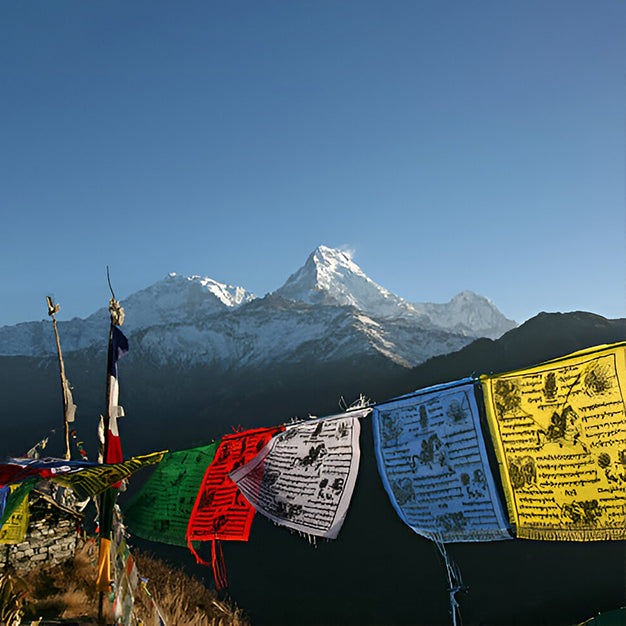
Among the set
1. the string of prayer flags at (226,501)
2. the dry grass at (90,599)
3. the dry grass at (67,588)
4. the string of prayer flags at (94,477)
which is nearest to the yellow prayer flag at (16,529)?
the string of prayer flags at (94,477)

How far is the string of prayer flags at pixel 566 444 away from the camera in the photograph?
3.16m

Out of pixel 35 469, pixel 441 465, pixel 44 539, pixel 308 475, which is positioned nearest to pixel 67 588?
pixel 44 539

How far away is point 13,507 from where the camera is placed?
5387 mm

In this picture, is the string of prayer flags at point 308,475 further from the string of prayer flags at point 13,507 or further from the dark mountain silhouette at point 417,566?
the string of prayer flags at point 13,507

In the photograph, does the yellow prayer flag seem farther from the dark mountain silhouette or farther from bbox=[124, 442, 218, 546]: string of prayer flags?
the dark mountain silhouette

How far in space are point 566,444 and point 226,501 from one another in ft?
13.0

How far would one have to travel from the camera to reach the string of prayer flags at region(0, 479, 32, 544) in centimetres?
541

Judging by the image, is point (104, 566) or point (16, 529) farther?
point (16, 529)

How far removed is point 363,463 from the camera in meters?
27.3

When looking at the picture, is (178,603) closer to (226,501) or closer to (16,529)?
(16,529)

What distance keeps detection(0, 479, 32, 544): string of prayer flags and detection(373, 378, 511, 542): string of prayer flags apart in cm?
413

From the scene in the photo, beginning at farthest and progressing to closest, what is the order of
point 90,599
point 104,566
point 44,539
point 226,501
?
point 44,539
point 90,599
point 104,566
point 226,501

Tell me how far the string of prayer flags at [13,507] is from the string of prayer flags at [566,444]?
203 inches

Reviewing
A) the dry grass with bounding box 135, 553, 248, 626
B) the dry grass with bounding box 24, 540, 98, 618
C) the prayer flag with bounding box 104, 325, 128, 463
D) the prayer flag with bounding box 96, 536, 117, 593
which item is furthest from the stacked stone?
the prayer flag with bounding box 104, 325, 128, 463
